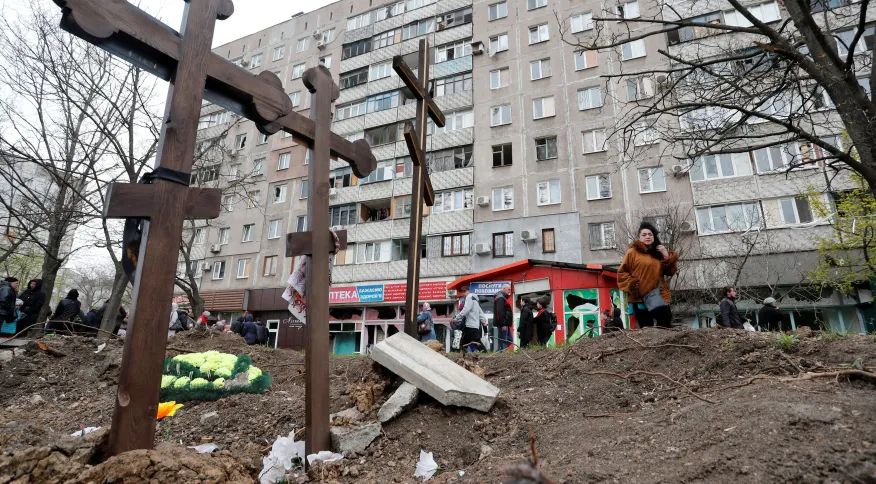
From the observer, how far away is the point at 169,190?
2896 millimetres

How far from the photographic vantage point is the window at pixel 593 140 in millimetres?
25016

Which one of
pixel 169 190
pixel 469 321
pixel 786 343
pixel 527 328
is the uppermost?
pixel 169 190

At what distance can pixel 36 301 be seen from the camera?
10.9 meters

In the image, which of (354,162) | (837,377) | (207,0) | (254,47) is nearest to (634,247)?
(837,377)

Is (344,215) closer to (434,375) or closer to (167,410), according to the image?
(167,410)

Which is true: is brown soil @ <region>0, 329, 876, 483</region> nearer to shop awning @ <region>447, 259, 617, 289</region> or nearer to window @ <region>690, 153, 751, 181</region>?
shop awning @ <region>447, 259, 617, 289</region>

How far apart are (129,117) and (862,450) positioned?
16833 millimetres

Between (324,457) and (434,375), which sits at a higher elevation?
(434,375)

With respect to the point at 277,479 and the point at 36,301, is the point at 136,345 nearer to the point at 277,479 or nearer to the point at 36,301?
the point at 277,479

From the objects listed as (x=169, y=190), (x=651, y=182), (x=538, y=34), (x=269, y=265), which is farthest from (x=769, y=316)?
(x=269, y=265)

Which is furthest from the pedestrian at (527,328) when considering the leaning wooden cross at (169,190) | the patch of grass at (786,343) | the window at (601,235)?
the window at (601,235)

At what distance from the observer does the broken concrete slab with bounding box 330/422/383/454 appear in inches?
141

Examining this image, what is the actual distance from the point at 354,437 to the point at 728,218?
23.5m

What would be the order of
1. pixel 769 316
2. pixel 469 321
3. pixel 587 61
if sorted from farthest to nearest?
pixel 587 61
pixel 769 316
pixel 469 321
